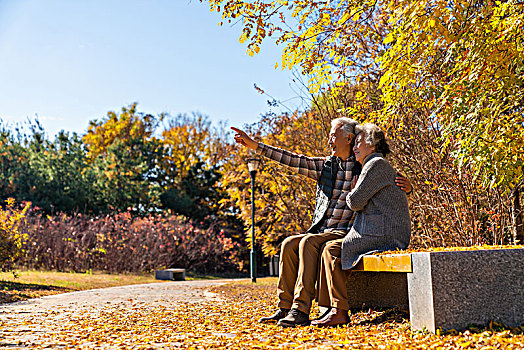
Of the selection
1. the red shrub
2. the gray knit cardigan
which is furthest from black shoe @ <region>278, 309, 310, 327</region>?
the red shrub

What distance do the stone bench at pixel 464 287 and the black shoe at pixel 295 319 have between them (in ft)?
2.72

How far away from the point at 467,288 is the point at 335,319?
3.26 ft

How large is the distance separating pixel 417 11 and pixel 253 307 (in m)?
3.27

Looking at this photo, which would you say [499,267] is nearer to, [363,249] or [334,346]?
[363,249]

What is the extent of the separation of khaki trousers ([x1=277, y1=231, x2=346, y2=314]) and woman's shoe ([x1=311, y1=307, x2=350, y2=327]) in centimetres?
15

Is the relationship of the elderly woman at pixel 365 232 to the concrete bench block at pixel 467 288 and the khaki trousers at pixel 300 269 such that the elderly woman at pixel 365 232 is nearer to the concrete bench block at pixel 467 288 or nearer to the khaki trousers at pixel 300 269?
the khaki trousers at pixel 300 269

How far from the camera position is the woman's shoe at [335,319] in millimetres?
3861

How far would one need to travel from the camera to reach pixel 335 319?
12.7ft

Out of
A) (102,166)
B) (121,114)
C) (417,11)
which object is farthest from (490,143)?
(121,114)

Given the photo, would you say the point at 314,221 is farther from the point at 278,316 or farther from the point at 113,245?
the point at 113,245

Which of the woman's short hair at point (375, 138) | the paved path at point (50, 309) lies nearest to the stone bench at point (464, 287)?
the woman's short hair at point (375, 138)

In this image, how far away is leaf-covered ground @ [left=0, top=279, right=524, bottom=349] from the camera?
3.16m

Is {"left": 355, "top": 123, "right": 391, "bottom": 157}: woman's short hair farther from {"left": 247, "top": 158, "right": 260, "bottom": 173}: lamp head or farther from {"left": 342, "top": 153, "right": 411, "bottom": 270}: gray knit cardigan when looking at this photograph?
{"left": 247, "top": 158, "right": 260, "bottom": 173}: lamp head

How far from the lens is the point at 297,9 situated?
6016mm
